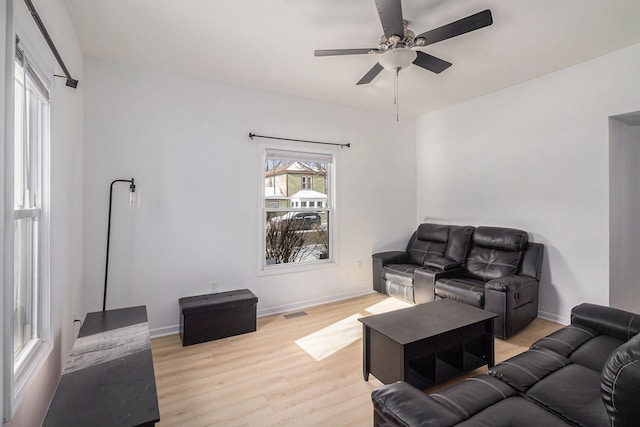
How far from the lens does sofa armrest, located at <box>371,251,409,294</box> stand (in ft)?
14.7

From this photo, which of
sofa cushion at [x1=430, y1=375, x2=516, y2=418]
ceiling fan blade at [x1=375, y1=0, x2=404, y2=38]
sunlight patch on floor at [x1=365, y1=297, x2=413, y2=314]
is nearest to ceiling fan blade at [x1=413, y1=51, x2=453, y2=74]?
ceiling fan blade at [x1=375, y1=0, x2=404, y2=38]

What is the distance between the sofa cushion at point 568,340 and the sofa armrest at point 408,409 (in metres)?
1.04

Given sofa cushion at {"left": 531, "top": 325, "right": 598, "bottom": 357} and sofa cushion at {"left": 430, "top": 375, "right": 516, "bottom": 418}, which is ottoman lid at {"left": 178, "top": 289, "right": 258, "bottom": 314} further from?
sofa cushion at {"left": 531, "top": 325, "right": 598, "bottom": 357}

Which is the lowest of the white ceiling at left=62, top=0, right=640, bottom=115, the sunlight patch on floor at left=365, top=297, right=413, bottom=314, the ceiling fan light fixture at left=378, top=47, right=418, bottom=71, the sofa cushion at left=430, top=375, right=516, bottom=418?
the sunlight patch on floor at left=365, top=297, right=413, bottom=314

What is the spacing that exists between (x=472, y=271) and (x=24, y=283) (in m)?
4.13

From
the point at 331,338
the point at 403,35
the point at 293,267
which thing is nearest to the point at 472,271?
the point at 331,338

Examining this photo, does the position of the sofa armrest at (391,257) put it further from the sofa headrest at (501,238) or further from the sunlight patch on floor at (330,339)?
the sunlight patch on floor at (330,339)

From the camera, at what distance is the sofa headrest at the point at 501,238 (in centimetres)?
355

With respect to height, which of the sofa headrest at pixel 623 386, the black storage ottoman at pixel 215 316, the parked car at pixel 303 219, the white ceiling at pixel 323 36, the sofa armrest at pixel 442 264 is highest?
the white ceiling at pixel 323 36

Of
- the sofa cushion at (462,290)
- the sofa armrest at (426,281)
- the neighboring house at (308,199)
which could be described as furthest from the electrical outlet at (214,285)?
the sofa cushion at (462,290)

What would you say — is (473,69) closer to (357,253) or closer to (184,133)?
(357,253)

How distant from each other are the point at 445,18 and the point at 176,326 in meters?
3.84

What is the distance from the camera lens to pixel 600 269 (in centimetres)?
316

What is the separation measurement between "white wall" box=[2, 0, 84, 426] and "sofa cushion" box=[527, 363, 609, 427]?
7.84ft
